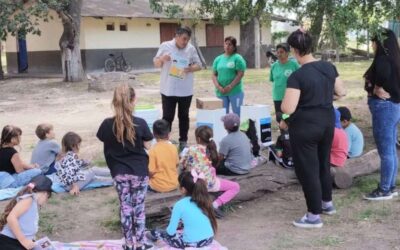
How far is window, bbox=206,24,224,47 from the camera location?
30.6m

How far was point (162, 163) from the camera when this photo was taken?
5258 millimetres

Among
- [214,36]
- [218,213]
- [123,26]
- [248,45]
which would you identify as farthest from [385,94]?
[214,36]

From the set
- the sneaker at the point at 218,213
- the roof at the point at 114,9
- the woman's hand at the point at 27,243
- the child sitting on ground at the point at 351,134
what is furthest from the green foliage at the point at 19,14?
the woman's hand at the point at 27,243

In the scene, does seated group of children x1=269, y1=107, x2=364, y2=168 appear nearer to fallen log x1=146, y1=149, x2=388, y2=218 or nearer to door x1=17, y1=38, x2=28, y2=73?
fallen log x1=146, y1=149, x2=388, y2=218

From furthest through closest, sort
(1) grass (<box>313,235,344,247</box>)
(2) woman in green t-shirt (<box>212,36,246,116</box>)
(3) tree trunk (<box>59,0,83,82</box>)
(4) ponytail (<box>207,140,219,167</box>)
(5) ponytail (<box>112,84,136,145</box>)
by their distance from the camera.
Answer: (3) tree trunk (<box>59,0,83,82</box>) → (2) woman in green t-shirt (<box>212,36,246,116</box>) → (4) ponytail (<box>207,140,219,167</box>) → (1) grass (<box>313,235,344,247</box>) → (5) ponytail (<box>112,84,136,145</box>)

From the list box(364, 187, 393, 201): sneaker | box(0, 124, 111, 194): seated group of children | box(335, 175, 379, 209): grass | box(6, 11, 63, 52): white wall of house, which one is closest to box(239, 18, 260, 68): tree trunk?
box(6, 11, 63, 52): white wall of house

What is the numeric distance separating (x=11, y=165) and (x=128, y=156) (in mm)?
2539

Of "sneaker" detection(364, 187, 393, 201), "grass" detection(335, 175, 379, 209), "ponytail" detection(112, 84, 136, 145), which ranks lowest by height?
"grass" detection(335, 175, 379, 209)

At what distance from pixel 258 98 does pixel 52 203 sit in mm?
9684

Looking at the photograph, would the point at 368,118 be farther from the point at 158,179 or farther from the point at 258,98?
the point at 158,179

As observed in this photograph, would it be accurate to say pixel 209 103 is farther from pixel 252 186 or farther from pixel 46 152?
pixel 46 152

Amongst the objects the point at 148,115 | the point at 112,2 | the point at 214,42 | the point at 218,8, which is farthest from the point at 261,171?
the point at 214,42

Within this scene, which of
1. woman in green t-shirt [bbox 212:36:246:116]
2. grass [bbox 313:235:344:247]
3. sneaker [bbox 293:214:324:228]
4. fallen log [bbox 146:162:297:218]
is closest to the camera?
grass [bbox 313:235:344:247]

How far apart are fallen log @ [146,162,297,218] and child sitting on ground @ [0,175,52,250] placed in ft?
3.97
